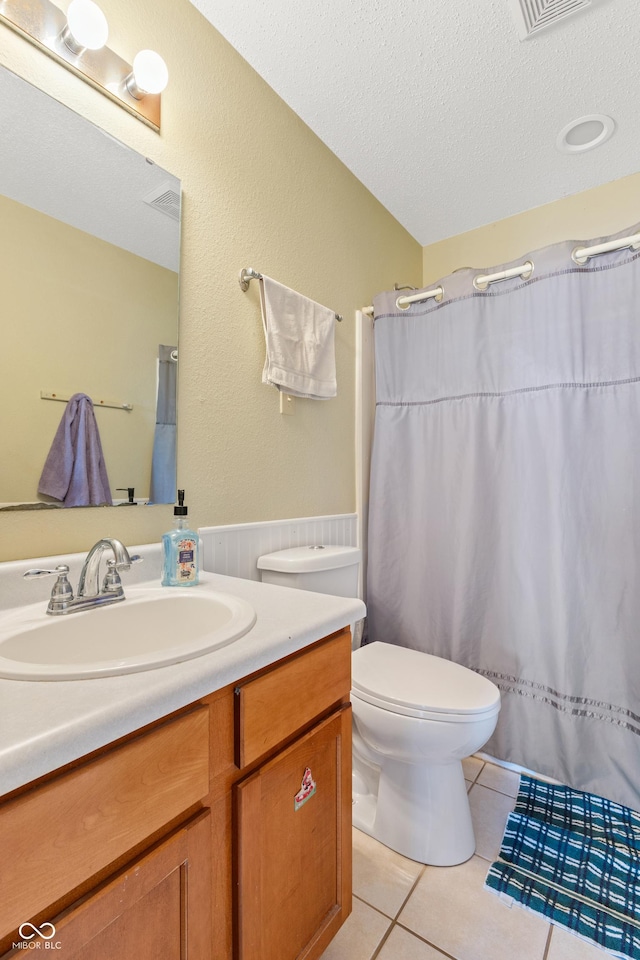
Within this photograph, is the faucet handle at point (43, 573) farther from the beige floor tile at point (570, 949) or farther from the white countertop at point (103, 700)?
the beige floor tile at point (570, 949)

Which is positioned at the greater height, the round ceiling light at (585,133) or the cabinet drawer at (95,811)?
the round ceiling light at (585,133)

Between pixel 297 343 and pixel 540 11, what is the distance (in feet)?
3.64

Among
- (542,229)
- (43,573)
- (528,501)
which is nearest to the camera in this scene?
(43,573)

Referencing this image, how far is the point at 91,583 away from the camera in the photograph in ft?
2.96

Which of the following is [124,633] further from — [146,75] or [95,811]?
[146,75]

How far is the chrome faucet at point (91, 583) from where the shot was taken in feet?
2.70

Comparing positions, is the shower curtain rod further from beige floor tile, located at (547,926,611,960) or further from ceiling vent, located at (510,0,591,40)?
beige floor tile, located at (547,926,611,960)

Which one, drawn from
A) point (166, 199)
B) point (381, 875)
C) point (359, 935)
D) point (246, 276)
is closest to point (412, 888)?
point (381, 875)

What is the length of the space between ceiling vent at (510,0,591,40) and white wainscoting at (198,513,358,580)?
5.23ft

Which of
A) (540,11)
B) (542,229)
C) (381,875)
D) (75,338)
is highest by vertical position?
(540,11)

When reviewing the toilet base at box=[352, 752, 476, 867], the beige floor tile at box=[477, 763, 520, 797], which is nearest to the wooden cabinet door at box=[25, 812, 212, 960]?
the toilet base at box=[352, 752, 476, 867]

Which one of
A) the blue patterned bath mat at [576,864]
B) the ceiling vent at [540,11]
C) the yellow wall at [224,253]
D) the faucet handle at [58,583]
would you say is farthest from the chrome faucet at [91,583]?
the ceiling vent at [540,11]

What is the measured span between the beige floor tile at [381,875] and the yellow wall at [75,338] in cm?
117

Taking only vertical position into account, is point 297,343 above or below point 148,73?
below
